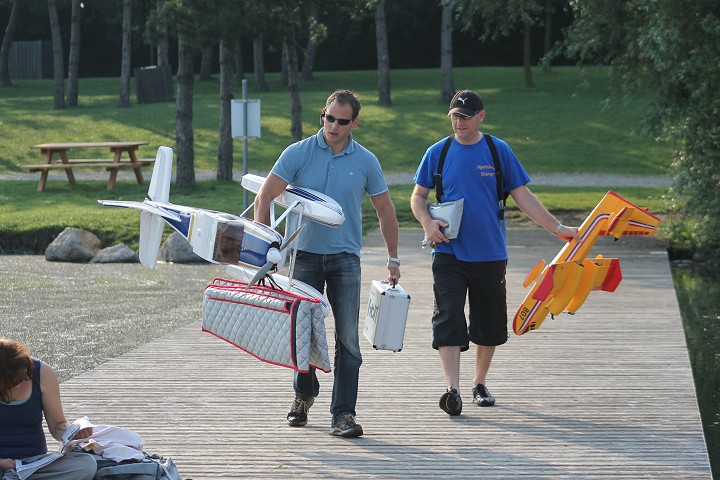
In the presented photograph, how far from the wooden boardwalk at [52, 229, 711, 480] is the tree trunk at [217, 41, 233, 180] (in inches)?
539

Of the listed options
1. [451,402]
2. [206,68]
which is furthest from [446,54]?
[451,402]

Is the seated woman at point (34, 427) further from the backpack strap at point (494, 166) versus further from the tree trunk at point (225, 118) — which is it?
the tree trunk at point (225, 118)

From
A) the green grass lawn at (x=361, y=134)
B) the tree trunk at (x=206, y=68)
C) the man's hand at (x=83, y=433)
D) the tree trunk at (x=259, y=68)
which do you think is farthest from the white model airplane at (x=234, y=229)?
the tree trunk at (x=206, y=68)

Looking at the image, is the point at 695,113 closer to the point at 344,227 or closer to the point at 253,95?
the point at 344,227

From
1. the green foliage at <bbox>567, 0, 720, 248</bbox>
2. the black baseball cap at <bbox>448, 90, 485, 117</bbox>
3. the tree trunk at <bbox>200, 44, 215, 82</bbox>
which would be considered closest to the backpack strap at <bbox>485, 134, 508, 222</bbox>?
the black baseball cap at <bbox>448, 90, 485, 117</bbox>

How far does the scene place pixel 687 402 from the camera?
7938 mm

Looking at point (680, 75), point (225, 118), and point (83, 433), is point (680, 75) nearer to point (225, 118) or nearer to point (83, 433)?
point (225, 118)

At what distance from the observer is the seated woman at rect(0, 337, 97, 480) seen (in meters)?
5.30

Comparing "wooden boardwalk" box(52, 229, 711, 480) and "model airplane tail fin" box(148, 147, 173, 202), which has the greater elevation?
"model airplane tail fin" box(148, 147, 173, 202)

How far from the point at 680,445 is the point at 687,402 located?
1123 mm

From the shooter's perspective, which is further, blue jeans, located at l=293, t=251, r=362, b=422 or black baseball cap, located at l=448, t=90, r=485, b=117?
black baseball cap, located at l=448, t=90, r=485, b=117

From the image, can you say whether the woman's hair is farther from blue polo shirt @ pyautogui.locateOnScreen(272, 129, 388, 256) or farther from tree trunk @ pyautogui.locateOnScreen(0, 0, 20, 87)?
tree trunk @ pyautogui.locateOnScreen(0, 0, 20, 87)

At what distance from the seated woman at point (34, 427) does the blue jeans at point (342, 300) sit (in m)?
1.88

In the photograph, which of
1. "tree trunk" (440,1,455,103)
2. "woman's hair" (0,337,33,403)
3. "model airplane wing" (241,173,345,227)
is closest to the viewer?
"woman's hair" (0,337,33,403)
